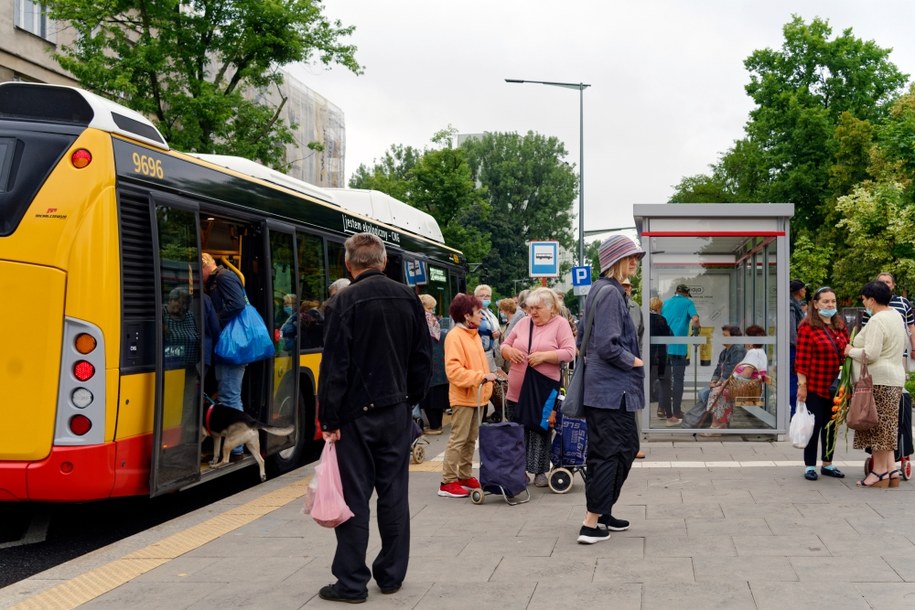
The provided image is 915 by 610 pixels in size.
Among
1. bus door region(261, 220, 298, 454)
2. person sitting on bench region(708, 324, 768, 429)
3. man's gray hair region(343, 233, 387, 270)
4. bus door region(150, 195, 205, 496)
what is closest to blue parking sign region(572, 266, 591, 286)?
person sitting on bench region(708, 324, 768, 429)

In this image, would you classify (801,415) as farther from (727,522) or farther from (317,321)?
(317,321)

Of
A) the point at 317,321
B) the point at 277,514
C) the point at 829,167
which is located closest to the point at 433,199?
the point at 829,167

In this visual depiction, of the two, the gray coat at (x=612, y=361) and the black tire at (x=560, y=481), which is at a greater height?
the gray coat at (x=612, y=361)

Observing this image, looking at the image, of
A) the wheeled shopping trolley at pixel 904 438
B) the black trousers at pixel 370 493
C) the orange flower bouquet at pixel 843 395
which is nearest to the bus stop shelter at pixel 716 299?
the orange flower bouquet at pixel 843 395

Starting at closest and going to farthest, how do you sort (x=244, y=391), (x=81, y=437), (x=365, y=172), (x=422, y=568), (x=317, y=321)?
(x=422, y=568) → (x=81, y=437) → (x=244, y=391) → (x=317, y=321) → (x=365, y=172)

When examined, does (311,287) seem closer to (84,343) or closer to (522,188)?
(84,343)

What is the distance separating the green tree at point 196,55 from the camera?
72.9ft

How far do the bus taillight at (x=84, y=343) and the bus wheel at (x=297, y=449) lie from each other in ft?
12.3

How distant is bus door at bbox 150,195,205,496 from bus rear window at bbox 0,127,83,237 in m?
0.76

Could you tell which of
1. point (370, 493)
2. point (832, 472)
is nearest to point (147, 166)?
point (370, 493)

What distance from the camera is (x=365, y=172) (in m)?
83.4

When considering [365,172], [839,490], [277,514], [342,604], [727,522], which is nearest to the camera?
[342,604]

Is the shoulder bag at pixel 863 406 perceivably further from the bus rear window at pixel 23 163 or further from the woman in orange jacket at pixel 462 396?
the bus rear window at pixel 23 163

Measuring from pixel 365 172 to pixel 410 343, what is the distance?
7894cm
